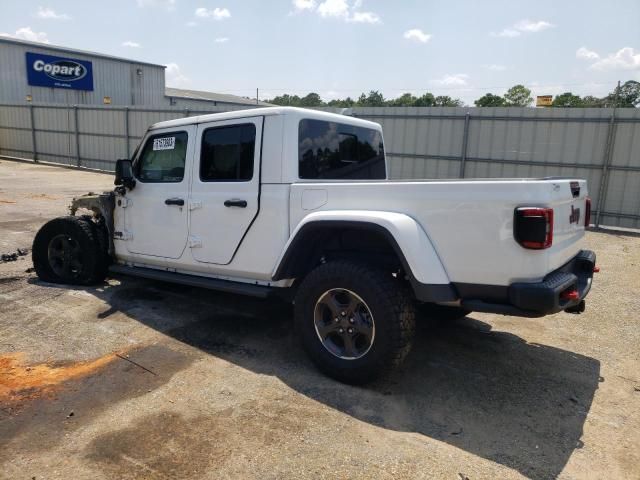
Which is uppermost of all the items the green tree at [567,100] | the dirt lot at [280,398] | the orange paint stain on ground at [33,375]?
the green tree at [567,100]

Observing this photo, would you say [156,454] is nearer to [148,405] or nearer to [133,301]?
[148,405]

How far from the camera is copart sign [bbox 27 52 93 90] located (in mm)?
27953

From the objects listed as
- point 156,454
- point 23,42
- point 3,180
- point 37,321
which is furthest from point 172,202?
point 23,42

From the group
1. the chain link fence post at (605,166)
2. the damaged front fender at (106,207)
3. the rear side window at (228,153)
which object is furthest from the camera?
the chain link fence post at (605,166)

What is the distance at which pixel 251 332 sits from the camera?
4344mm

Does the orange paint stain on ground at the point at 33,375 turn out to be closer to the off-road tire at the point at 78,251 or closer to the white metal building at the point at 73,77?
the off-road tire at the point at 78,251

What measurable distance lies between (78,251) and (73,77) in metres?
29.1

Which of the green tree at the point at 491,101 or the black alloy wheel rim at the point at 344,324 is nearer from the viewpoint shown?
the black alloy wheel rim at the point at 344,324

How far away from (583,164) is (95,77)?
1174 inches

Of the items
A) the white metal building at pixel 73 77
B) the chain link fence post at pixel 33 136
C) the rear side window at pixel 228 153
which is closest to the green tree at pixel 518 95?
the white metal building at pixel 73 77

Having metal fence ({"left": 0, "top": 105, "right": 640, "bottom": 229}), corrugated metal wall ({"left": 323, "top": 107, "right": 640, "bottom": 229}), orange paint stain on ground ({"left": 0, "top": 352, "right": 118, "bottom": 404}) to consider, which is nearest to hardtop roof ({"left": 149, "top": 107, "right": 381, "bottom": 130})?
orange paint stain on ground ({"left": 0, "top": 352, "right": 118, "bottom": 404})

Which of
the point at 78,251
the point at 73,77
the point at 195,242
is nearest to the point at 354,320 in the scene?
Answer: the point at 195,242

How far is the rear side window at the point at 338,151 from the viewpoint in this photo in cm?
384

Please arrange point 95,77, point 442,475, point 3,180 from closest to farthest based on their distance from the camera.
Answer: point 442,475 → point 3,180 → point 95,77
